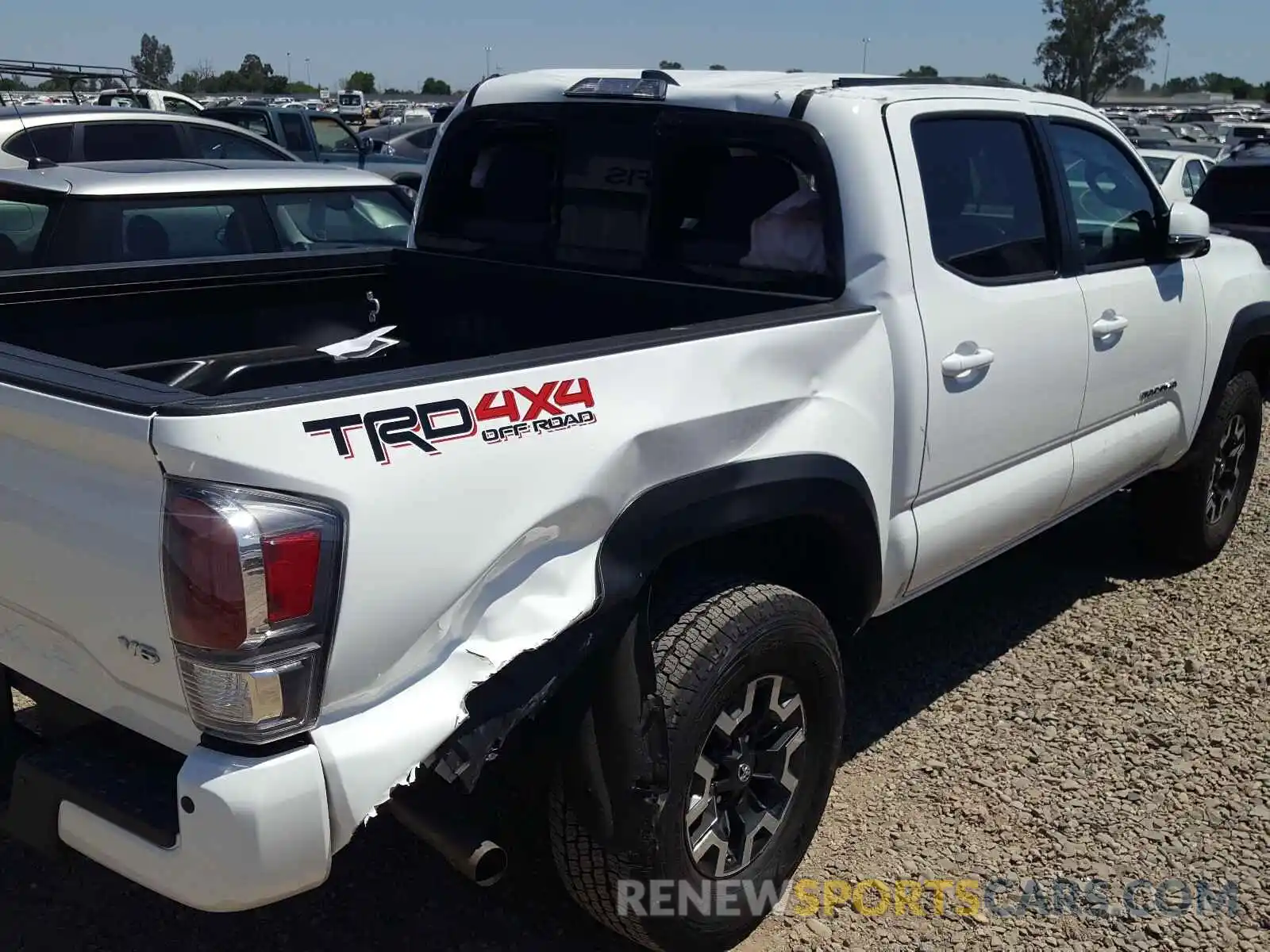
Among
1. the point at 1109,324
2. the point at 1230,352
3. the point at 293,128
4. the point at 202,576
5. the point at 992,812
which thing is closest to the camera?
the point at 202,576

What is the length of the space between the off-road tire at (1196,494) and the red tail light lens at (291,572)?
419 centimetres

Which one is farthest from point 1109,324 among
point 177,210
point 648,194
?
point 177,210

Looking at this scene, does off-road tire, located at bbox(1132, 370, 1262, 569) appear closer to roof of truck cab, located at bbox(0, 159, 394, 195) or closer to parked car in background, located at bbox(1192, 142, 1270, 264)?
parked car in background, located at bbox(1192, 142, 1270, 264)

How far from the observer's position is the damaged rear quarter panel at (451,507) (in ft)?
6.57

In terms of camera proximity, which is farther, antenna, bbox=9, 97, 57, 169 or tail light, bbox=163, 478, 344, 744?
antenna, bbox=9, 97, 57, 169

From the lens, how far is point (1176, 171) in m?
12.0

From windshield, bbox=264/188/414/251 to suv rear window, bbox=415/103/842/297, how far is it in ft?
8.29

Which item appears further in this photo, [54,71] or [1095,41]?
[1095,41]

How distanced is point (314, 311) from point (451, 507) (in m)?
1.95

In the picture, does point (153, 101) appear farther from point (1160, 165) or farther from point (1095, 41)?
point (1095, 41)

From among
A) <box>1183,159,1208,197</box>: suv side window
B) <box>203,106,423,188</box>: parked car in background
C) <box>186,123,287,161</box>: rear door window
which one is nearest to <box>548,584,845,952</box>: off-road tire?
<box>186,123,287,161</box>: rear door window

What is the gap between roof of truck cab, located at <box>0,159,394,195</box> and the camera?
606 centimetres

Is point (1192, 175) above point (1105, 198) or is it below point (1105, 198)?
below

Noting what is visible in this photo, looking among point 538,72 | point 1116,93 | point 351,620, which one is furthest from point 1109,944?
point 1116,93
